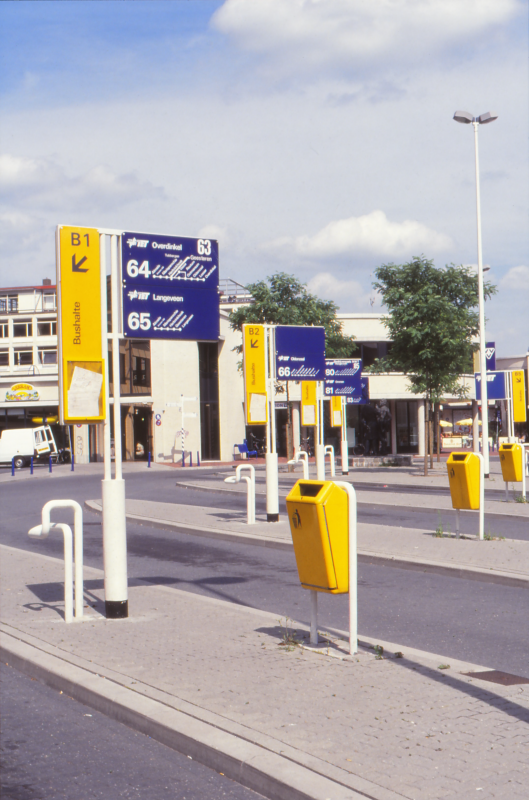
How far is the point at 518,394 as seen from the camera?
26391 mm

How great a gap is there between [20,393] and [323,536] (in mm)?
52269

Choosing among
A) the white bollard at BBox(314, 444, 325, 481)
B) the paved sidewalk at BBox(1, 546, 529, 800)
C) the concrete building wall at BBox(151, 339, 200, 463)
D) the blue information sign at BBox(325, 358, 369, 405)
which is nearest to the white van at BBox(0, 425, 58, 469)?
the concrete building wall at BBox(151, 339, 200, 463)

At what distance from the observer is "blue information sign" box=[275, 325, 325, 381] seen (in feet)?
55.4

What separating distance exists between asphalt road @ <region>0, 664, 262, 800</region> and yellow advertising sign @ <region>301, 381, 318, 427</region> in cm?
1672

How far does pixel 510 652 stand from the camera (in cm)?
668

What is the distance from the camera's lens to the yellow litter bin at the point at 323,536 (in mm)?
6199

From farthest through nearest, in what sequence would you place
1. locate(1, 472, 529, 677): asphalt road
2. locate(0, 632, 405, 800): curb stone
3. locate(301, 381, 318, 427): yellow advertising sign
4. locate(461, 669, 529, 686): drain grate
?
locate(301, 381, 318, 427): yellow advertising sign
locate(1, 472, 529, 677): asphalt road
locate(461, 669, 529, 686): drain grate
locate(0, 632, 405, 800): curb stone

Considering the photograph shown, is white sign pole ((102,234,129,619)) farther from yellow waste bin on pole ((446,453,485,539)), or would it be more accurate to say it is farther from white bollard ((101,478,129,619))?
yellow waste bin on pole ((446,453,485,539))

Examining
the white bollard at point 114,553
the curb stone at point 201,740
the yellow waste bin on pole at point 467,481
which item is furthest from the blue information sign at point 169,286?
the yellow waste bin on pole at point 467,481

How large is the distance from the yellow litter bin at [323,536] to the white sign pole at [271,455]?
8.31 m

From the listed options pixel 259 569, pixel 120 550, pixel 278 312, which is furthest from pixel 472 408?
pixel 120 550

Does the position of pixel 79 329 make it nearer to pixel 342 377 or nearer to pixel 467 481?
pixel 467 481

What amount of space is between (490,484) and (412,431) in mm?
29226

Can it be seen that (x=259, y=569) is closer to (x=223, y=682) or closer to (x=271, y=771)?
(x=223, y=682)
